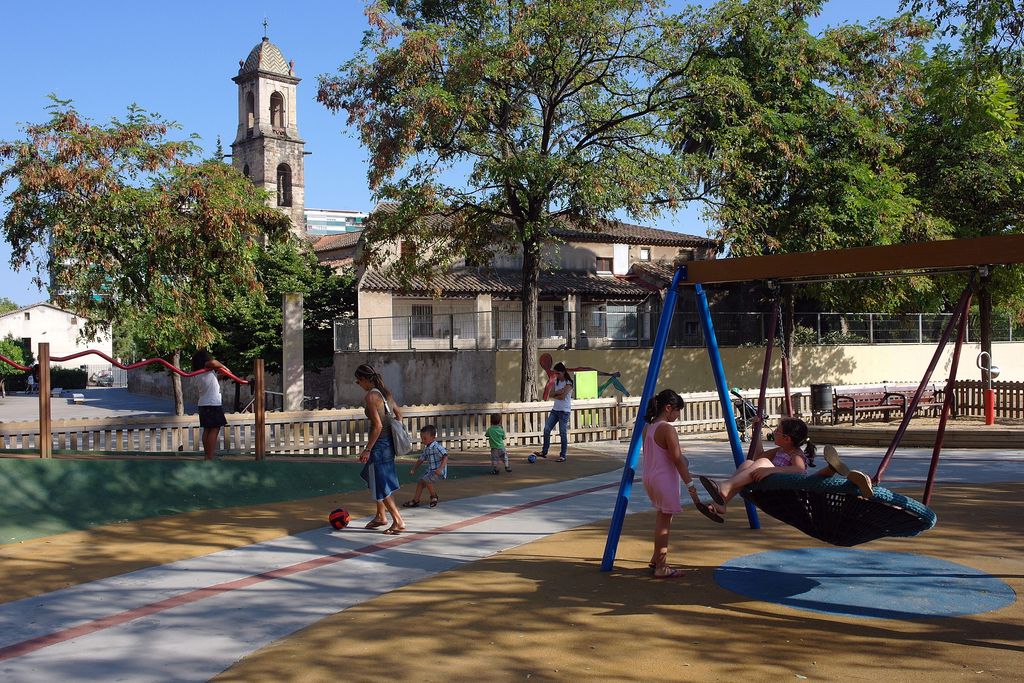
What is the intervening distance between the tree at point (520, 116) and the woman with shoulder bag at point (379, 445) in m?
9.93

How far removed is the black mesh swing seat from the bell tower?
62.5 metres

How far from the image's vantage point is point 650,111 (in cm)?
2044

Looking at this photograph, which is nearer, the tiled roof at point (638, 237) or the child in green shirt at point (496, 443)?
the child in green shirt at point (496, 443)

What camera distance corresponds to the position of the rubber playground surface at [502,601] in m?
5.39

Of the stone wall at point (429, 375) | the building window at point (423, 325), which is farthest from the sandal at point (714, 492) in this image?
the building window at point (423, 325)

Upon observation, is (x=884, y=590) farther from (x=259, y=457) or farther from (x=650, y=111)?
(x=650, y=111)

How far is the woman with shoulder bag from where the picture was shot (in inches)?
358

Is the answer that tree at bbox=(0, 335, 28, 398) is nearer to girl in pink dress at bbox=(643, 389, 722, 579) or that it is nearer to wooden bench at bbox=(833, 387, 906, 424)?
wooden bench at bbox=(833, 387, 906, 424)

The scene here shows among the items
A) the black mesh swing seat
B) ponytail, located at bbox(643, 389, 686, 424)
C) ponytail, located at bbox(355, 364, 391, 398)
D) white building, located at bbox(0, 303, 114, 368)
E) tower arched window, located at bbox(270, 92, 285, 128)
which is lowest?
the black mesh swing seat

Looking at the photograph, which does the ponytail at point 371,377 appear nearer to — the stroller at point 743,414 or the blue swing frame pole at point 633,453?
Answer: the blue swing frame pole at point 633,453

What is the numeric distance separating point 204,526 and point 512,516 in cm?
330

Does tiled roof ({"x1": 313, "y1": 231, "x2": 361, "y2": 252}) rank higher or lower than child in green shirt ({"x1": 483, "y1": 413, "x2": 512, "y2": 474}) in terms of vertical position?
higher

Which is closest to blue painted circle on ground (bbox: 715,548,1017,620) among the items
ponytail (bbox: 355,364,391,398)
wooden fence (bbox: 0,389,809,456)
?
ponytail (bbox: 355,364,391,398)

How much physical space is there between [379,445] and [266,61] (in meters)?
63.6
